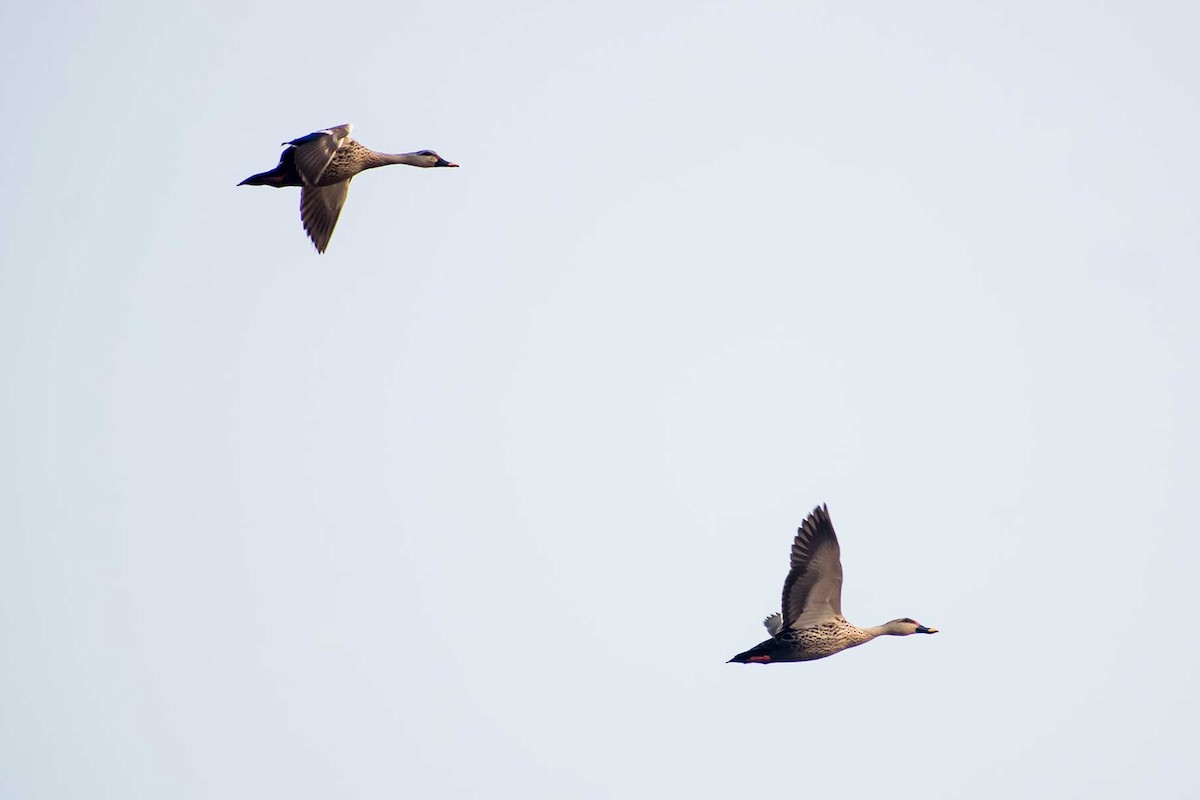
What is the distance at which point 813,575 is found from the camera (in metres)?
30.8

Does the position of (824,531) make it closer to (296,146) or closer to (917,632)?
(917,632)

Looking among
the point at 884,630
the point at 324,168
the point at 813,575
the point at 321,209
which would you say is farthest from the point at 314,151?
the point at 884,630

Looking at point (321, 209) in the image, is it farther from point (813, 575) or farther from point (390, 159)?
point (813, 575)

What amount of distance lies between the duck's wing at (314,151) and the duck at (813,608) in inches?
392

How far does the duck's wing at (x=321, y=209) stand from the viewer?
3256 cm

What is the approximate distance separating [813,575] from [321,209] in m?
10.8

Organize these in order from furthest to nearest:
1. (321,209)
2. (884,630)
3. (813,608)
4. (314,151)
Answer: (321,209) → (884,630) → (813,608) → (314,151)

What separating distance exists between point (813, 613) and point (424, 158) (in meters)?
10.6

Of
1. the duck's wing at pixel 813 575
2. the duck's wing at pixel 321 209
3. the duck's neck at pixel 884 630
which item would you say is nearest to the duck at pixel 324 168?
the duck's wing at pixel 321 209

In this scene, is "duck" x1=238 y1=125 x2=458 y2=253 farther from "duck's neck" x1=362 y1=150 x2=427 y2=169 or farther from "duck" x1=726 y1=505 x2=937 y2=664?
"duck" x1=726 y1=505 x2=937 y2=664

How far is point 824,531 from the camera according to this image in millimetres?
30703

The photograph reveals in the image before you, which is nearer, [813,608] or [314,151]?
[314,151]

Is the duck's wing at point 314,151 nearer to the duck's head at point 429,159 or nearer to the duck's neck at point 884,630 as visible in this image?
the duck's head at point 429,159

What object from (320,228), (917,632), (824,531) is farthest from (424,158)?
(917,632)
